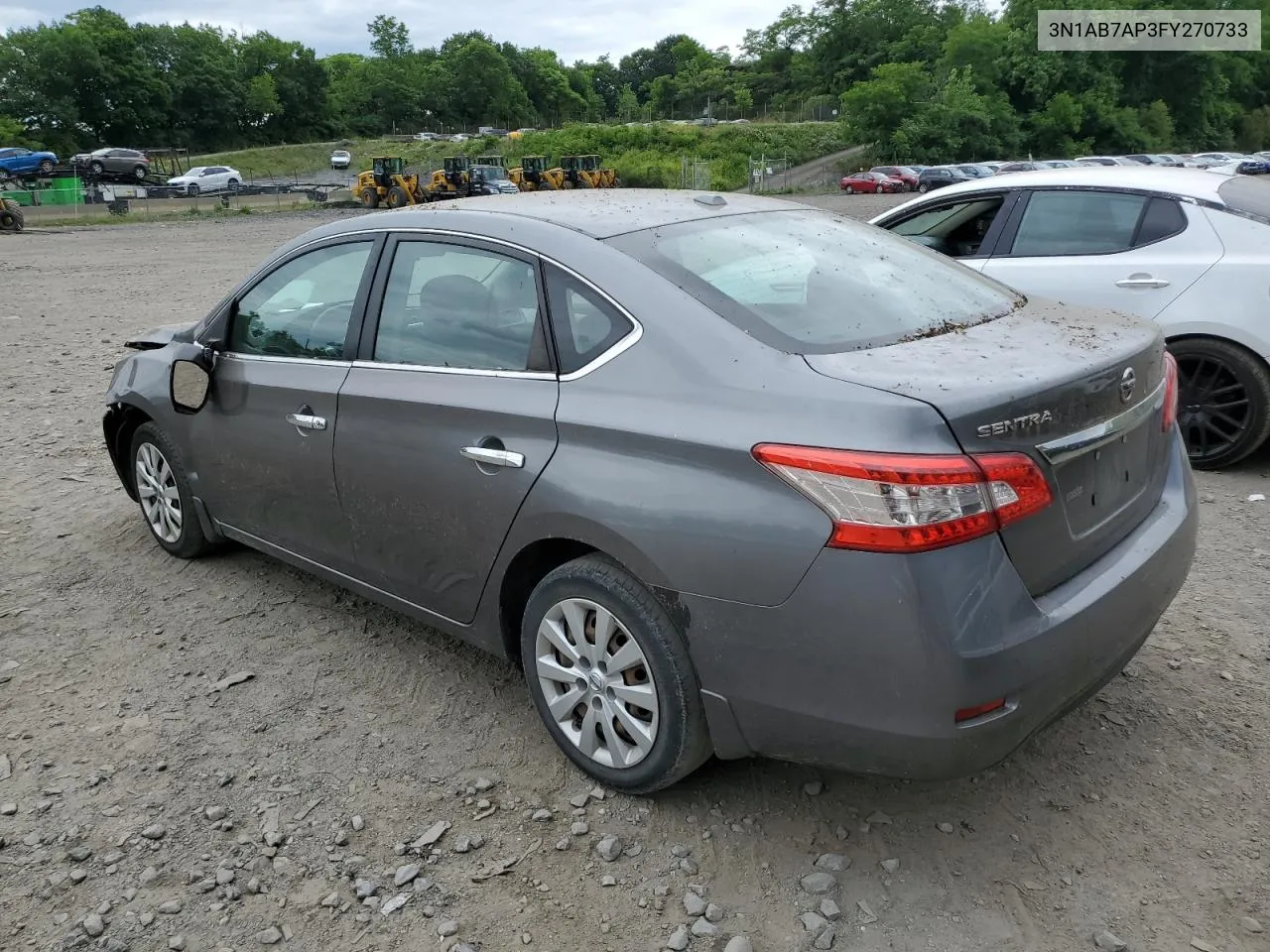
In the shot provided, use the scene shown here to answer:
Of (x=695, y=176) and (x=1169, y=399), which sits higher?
(x=695, y=176)

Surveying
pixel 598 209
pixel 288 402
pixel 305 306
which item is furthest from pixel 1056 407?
pixel 305 306

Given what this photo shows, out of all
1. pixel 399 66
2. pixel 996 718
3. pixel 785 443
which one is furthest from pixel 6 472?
pixel 399 66

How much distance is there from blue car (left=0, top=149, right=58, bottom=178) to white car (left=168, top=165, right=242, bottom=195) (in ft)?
18.5

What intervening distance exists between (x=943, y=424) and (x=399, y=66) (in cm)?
13516

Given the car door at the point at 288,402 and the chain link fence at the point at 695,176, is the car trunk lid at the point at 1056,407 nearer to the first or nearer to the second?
the car door at the point at 288,402

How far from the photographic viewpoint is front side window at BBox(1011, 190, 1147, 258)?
578cm

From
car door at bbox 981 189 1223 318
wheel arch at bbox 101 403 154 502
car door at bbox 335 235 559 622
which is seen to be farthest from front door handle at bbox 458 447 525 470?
car door at bbox 981 189 1223 318

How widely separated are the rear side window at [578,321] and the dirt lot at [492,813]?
1.28 meters

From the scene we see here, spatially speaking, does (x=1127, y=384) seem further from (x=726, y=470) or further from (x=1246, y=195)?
(x=1246, y=195)

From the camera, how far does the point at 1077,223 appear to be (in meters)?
5.96

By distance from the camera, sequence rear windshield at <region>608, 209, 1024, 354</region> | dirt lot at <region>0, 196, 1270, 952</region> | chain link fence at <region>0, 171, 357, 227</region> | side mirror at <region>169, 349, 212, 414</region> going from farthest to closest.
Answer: chain link fence at <region>0, 171, 357, 227</region>
side mirror at <region>169, 349, 212, 414</region>
rear windshield at <region>608, 209, 1024, 354</region>
dirt lot at <region>0, 196, 1270, 952</region>

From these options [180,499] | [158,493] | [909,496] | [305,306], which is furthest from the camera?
[158,493]

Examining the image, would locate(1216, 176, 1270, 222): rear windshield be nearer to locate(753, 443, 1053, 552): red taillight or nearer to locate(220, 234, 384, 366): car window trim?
locate(753, 443, 1053, 552): red taillight

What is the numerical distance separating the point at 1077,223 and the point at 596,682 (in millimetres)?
4594
